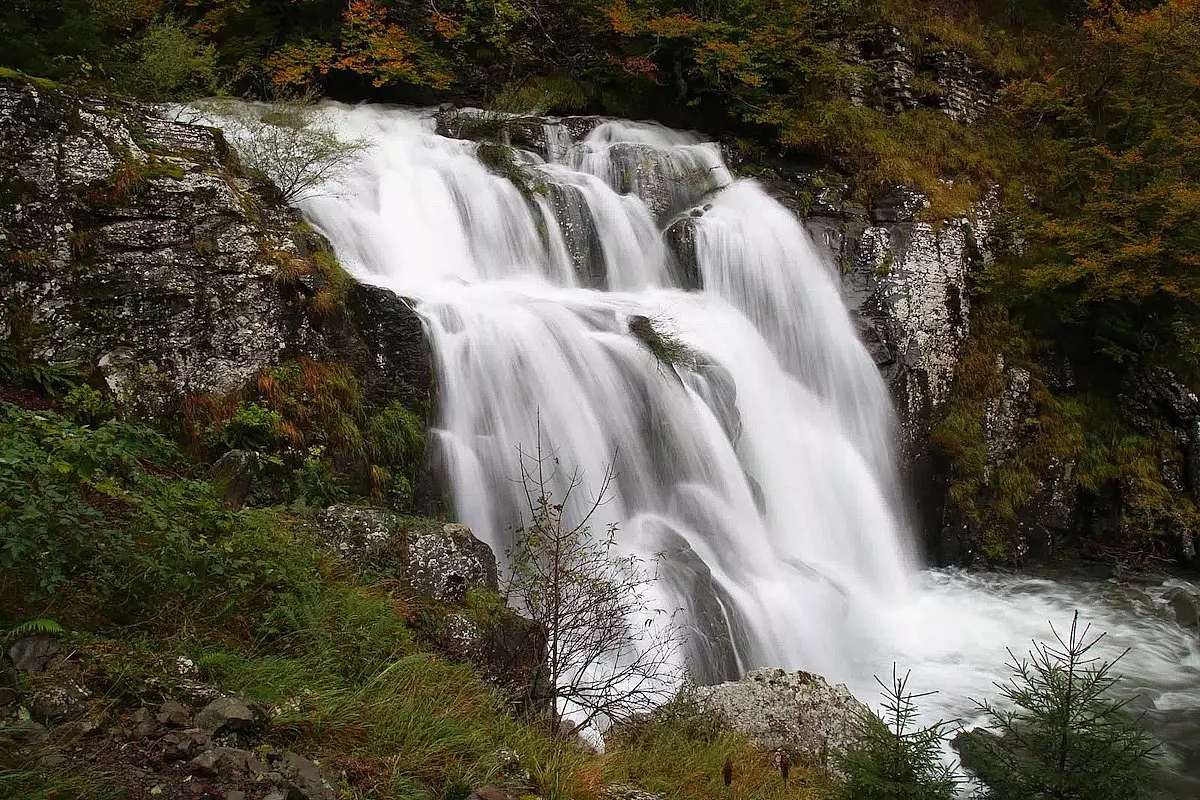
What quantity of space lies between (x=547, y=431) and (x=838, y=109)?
31.2 feet

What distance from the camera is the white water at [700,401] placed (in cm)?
711

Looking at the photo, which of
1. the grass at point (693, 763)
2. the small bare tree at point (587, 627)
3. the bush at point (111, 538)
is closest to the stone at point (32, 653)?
the bush at point (111, 538)

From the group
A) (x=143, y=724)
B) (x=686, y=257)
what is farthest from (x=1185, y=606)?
(x=143, y=724)

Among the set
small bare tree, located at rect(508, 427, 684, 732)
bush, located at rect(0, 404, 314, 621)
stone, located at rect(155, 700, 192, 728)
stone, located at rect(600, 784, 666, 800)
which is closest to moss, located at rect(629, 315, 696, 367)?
small bare tree, located at rect(508, 427, 684, 732)

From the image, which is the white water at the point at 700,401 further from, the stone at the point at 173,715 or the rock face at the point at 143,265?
the stone at the point at 173,715

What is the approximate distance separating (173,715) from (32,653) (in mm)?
609

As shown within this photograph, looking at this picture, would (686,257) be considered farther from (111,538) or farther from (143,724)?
(143,724)

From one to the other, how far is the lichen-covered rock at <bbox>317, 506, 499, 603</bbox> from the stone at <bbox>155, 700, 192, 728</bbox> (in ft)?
6.46

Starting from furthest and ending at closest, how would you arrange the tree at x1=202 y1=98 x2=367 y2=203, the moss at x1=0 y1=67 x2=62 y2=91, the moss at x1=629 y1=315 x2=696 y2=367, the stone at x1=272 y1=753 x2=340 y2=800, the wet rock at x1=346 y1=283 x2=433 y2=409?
the moss at x1=629 y1=315 x2=696 y2=367 < the tree at x1=202 y1=98 x2=367 y2=203 < the wet rock at x1=346 y1=283 x2=433 y2=409 < the moss at x1=0 y1=67 x2=62 y2=91 < the stone at x1=272 y1=753 x2=340 y2=800

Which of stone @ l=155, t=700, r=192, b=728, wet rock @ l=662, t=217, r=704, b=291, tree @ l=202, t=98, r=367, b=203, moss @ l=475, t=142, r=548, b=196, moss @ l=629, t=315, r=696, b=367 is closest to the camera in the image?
stone @ l=155, t=700, r=192, b=728

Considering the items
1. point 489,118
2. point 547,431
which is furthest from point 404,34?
point 547,431

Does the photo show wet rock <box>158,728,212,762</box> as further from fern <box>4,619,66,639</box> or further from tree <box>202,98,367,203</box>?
tree <box>202,98,367,203</box>

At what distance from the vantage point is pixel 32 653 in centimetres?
282

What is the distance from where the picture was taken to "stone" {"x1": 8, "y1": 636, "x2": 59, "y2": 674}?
278 centimetres
